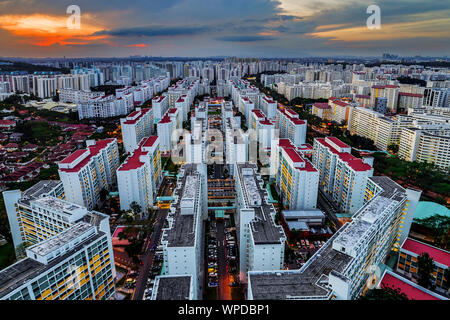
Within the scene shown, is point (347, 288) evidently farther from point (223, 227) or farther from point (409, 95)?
point (409, 95)

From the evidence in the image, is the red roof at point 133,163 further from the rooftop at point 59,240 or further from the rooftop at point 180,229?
the rooftop at point 59,240

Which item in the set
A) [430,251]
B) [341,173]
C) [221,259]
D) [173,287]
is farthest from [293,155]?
[173,287]

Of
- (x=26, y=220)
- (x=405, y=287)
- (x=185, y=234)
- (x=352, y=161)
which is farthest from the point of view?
(x=352, y=161)

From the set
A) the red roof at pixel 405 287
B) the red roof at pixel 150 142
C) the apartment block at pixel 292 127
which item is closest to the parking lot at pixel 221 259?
the red roof at pixel 405 287

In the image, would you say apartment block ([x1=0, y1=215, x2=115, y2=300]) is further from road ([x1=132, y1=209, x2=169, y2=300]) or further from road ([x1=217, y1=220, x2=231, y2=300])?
road ([x1=217, y1=220, x2=231, y2=300])

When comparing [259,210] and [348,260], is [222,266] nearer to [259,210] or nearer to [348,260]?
[259,210]
